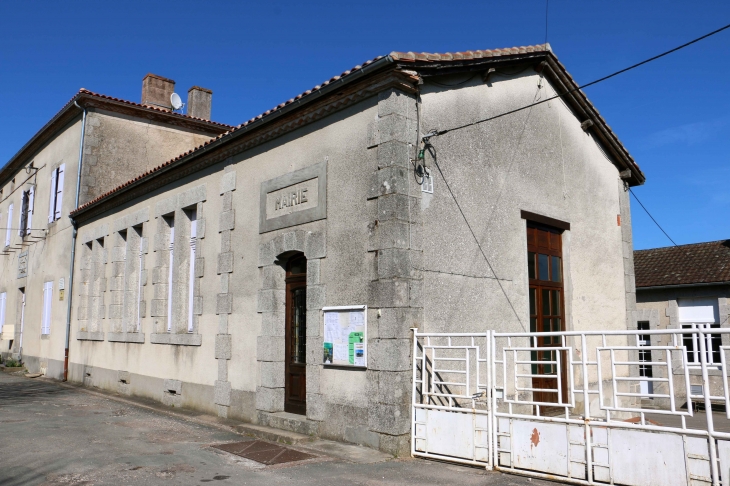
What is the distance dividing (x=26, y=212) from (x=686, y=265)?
20.4 m

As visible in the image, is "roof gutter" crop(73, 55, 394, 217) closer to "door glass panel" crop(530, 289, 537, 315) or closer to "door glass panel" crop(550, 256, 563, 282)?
"door glass panel" crop(530, 289, 537, 315)

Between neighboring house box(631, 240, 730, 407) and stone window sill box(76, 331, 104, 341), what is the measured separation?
12.7 meters

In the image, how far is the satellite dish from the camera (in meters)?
18.2

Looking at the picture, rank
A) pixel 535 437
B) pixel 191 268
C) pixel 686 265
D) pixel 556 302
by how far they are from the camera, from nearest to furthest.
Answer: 1. pixel 535 437
2. pixel 556 302
3. pixel 191 268
4. pixel 686 265

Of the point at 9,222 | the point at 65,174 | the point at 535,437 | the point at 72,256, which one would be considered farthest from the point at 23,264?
the point at 535,437

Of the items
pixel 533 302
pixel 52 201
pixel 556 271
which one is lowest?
pixel 533 302

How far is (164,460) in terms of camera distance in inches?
262

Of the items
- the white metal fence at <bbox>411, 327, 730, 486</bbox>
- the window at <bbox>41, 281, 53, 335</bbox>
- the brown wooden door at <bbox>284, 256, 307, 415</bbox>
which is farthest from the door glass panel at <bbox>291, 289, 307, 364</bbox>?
the window at <bbox>41, 281, 53, 335</bbox>

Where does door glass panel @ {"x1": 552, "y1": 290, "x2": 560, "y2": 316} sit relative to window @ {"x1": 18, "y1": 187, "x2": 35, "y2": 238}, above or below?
below

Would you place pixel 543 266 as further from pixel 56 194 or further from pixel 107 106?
pixel 56 194

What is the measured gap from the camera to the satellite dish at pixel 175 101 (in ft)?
59.8

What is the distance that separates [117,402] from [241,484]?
22.9 feet

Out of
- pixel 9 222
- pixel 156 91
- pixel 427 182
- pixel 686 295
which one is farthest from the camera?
pixel 9 222

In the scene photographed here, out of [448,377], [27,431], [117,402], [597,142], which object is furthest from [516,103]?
[117,402]
